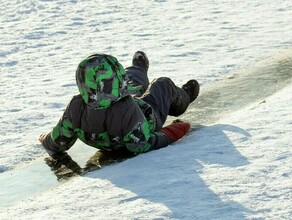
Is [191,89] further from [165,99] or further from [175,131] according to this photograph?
[175,131]

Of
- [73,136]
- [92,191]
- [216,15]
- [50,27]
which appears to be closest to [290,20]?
[216,15]

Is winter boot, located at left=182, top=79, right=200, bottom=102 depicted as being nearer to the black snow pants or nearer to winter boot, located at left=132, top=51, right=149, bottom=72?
the black snow pants

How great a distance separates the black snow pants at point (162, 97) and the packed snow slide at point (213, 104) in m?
0.14

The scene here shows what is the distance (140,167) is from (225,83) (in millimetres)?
2678

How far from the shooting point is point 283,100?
20.8 feet

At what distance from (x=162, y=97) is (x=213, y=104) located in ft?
2.56

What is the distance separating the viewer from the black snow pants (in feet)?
20.3

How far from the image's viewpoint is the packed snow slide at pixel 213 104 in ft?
17.5

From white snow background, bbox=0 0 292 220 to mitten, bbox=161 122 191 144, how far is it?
85 mm

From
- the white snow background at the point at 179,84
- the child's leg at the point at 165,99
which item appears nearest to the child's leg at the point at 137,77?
the child's leg at the point at 165,99

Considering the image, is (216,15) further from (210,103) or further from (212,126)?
(212,126)

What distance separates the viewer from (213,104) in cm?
689

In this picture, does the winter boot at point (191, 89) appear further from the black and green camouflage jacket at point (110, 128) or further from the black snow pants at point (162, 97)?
the black and green camouflage jacket at point (110, 128)

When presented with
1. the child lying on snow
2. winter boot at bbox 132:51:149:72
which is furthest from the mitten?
winter boot at bbox 132:51:149:72
